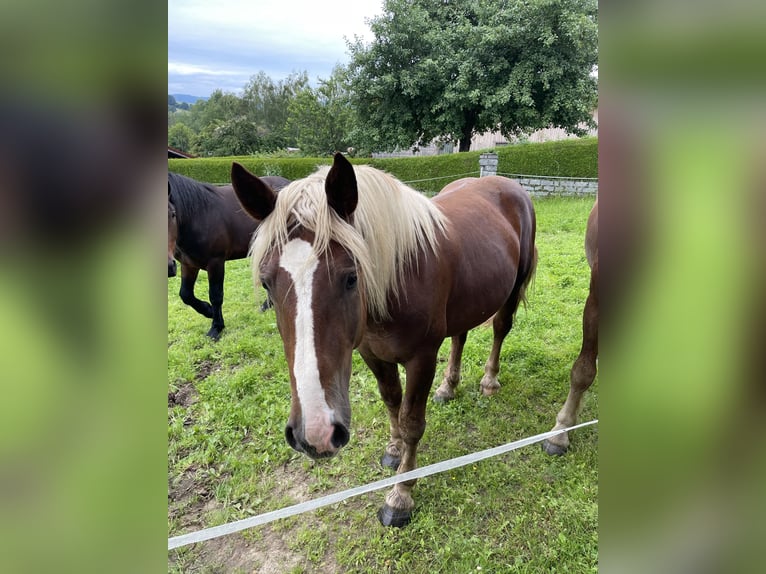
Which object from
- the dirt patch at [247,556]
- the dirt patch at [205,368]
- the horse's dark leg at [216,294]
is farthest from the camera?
the horse's dark leg at [216,294]

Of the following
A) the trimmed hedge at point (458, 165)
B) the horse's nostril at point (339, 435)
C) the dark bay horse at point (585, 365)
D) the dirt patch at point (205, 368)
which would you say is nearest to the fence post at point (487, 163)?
the trimmed hedge at point (458, 165)

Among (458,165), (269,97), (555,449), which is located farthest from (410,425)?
(269,97)

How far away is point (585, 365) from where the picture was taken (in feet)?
8.21

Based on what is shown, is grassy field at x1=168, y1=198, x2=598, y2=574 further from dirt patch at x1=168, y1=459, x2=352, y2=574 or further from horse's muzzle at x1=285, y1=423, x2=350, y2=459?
horse's muzzle at x1=285, y1=423, x2=350, y2=459

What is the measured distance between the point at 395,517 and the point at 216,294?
3343mm

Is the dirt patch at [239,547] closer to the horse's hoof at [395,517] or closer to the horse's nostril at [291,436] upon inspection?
the horse's hoof at [395,517]

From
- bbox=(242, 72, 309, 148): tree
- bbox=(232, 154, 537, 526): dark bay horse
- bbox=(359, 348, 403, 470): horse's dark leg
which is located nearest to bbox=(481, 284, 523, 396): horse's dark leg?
bbox=(232, 154, 537, 526): dark bay horse

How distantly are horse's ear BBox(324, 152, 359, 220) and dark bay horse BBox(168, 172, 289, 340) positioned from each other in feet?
9.99

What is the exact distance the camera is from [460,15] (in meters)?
16.5

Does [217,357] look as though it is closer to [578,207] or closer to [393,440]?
[393,440]

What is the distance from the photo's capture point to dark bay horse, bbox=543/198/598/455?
2275 mm
